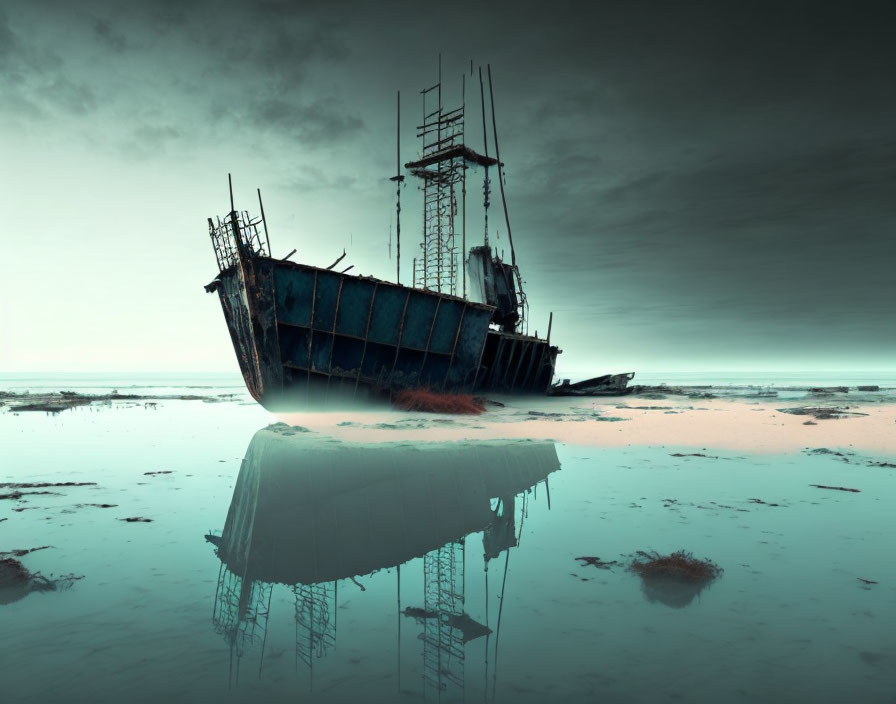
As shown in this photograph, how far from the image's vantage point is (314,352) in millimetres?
15352

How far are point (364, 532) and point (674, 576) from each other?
266cm

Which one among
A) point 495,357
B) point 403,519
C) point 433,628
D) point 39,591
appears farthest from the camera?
point 495,357

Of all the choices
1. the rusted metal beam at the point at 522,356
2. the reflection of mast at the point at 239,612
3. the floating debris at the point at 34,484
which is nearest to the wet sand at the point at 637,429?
the floating debris at the point at 34,484

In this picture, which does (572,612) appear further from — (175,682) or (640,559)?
(175,682)

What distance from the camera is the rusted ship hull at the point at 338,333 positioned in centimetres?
1470

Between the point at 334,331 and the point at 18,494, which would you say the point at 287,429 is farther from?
the point at 18,494

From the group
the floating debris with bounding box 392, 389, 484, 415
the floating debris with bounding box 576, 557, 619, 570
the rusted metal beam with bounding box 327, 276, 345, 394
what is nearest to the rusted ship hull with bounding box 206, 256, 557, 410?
the rusted metal beam with bounding box 327, 276, 345, 394

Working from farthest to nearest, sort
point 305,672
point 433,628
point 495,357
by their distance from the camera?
point 495,357
point 433,628
point 305,672

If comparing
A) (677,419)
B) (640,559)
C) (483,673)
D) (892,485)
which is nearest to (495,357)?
(677,419)

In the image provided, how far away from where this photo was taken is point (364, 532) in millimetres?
4660

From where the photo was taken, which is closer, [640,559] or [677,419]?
[640,559]

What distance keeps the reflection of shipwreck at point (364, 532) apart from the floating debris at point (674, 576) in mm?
1101

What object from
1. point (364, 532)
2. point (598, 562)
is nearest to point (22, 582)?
point (364, 532)

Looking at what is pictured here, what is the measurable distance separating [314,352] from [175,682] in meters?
13.4
